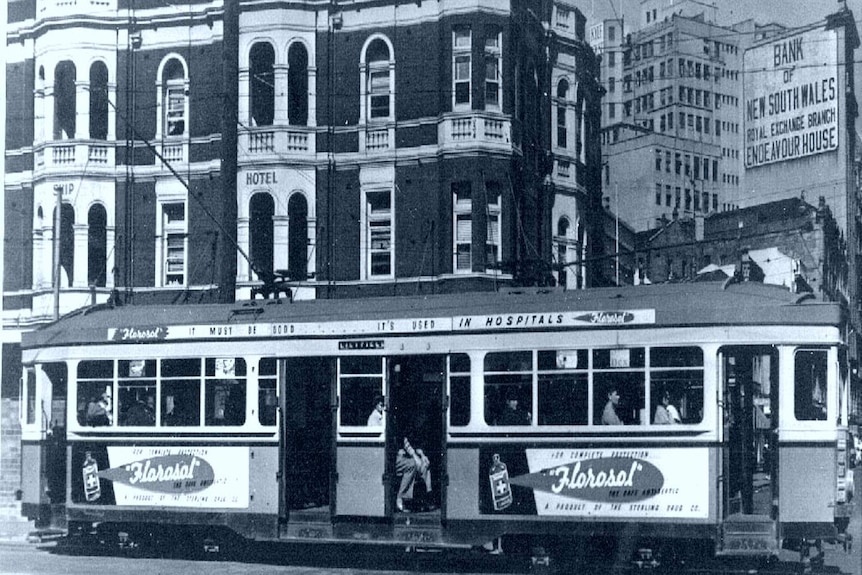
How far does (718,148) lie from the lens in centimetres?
1692

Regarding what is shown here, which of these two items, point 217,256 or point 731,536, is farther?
point 217,256

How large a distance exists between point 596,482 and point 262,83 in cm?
1066

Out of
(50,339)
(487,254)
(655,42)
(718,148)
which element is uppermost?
(655,42)

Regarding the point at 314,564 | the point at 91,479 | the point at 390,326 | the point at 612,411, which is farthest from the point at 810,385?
the point at 91,479

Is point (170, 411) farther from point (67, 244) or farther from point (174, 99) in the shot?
point (174, 99)

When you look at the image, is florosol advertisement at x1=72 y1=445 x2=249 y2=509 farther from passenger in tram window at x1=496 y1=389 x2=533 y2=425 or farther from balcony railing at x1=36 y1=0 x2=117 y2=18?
balcony railing at x1=36 y1=0 x2=117 y2=18

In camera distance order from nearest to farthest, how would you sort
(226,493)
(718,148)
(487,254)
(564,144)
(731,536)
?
(731,536) → (226,493) → (718,148) → (487,254) → (564,144)

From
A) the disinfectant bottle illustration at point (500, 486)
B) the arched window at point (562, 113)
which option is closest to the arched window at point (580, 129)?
the arched window at point (562, 113)

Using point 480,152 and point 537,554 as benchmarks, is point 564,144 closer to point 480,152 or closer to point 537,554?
point 480,152

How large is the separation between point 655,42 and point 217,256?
786 centimetres

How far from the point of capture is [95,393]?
14.6 meters

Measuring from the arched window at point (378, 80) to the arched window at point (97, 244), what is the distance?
201 inches

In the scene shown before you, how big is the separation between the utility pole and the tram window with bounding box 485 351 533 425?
637cm

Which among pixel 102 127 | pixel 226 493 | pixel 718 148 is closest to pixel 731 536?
pixel 226 493
